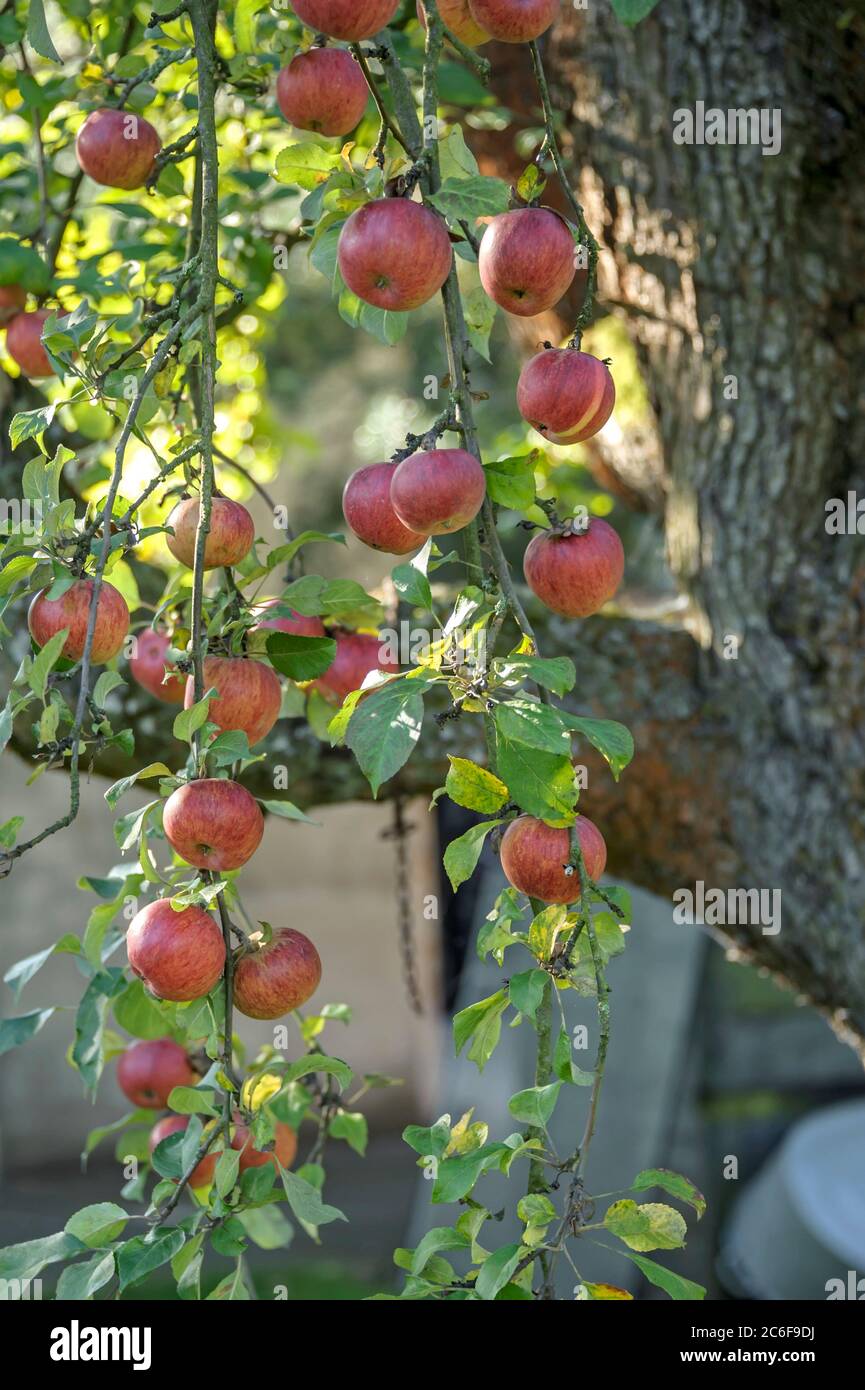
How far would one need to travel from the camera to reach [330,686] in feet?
3.57

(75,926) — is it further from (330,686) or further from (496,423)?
(330,686)

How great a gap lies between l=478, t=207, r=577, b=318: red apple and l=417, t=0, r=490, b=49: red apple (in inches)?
7.1

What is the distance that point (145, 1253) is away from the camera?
0.78 meters

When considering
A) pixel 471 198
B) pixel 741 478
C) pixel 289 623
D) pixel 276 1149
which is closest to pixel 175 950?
pixel 289 623

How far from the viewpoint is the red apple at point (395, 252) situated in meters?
0.79

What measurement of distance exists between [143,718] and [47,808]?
11.7 feet

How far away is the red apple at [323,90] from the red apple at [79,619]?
1.17 feet

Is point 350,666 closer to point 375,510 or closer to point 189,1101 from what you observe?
point 375,510

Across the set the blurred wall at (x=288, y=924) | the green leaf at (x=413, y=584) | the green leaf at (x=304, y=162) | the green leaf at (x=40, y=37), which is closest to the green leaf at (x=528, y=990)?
the green leaf at (x=413, y=584)

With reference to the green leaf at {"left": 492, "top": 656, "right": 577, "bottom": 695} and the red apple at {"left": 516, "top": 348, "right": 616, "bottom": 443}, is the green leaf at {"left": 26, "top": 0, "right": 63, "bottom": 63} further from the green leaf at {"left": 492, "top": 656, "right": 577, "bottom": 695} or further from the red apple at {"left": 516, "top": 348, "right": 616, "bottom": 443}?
the green leaf at {"left": 492, "top": 656, "right": 577, "bottom": 695}

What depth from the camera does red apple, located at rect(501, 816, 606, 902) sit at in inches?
30.6

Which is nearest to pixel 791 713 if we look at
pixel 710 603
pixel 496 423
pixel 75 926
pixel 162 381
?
pixel 710 603

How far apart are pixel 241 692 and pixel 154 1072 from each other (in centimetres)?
56

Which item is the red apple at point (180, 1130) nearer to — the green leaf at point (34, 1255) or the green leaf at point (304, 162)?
the green leaf at point (34, 1255)
